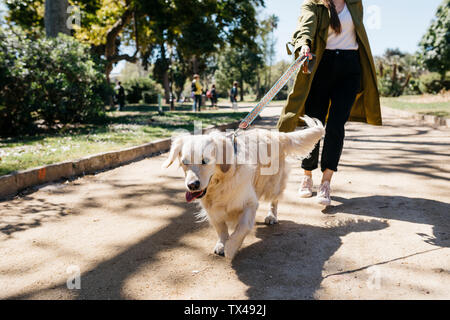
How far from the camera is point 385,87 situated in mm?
36125

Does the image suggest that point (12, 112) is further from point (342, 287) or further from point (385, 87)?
point (385, 87)

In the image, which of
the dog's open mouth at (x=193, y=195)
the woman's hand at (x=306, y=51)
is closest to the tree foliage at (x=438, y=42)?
the woman's hand at (x=306, y=51)

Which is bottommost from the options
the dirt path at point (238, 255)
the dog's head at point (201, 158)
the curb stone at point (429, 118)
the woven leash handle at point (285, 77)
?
the dirt path at point (238, 255)

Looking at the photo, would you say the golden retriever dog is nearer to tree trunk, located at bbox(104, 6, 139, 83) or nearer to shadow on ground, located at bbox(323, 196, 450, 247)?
shadow on ground, located at bbox(323, 196, 450, 247)

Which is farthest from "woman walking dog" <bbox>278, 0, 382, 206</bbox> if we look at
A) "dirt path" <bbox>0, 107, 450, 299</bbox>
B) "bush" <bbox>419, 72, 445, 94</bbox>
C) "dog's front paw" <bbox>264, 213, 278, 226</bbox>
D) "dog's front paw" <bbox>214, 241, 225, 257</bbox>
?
"bush" <bbox>419, 72, 445, 94</bbox>

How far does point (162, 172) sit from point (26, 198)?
2105mm

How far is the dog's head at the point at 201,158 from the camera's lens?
238cm

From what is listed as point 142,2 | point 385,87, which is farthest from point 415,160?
point 385,87

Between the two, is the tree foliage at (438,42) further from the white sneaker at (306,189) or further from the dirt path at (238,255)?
the white sneaker at (306,189)

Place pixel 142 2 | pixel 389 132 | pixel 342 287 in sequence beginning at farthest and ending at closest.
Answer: pixel 142 2, pixel 389 132, pixel 342 287

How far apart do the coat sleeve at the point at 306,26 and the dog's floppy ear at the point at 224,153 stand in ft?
5.31

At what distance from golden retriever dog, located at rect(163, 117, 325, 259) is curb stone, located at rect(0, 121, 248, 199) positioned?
308 cm
